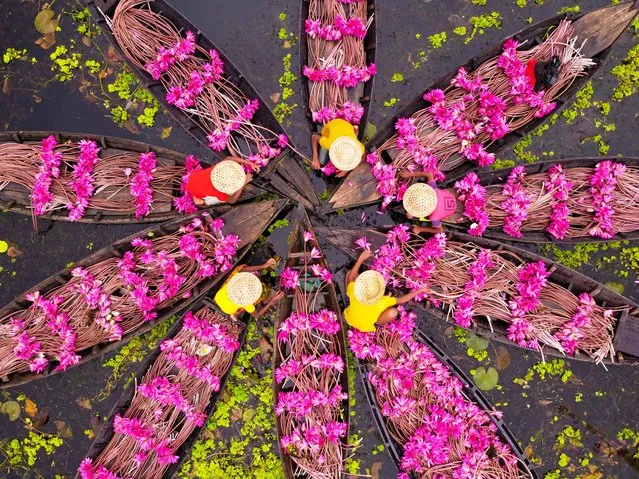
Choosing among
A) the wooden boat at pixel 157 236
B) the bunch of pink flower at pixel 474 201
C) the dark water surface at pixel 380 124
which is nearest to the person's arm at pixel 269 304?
the wooden boat at pixel 157 236

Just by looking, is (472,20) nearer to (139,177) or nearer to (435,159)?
(435,159)

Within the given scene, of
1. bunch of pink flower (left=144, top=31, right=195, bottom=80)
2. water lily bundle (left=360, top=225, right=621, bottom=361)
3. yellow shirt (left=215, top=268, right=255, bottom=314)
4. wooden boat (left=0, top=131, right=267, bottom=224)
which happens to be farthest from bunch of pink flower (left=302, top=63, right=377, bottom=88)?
yellow shirt (left=215, top=268, right=255, bottom=314)

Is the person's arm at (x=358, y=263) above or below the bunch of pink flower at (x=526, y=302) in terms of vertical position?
above

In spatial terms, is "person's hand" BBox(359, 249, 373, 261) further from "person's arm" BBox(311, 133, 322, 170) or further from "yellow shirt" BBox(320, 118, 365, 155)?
"person's arm" BBox(311, 133, 322, 170)

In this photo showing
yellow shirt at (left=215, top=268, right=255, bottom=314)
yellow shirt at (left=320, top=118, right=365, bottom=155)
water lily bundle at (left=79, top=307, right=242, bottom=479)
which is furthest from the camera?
water lily bundle at (left=79, top=307, right=242, bottom=479)

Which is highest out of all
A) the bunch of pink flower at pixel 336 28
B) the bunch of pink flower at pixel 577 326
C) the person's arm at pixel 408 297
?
the bunch of pink flower at pixel 336 28

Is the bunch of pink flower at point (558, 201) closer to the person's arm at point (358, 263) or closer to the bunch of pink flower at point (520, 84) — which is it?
the bunch of pink flower at point (520, 84)

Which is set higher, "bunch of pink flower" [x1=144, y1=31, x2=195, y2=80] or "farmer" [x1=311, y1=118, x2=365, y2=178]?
"bunch of pink flower" [x1=144, y1=31, x2=195, y2=80]

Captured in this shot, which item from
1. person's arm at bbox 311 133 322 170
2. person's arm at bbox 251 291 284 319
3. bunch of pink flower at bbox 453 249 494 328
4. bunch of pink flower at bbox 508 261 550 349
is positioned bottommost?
bunch of pink flower at bbox 508 261 550 349
